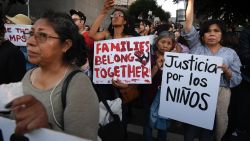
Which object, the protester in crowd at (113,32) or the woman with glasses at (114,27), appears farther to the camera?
the woman with glasses at (114,27)

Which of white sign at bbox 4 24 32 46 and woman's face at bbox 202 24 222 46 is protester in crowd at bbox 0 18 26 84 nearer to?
woman's face at bbox 202 24 222 46

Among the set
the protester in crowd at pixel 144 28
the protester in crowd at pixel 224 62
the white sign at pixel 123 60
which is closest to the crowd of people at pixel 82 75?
the protester in crowd at pixel 224 62

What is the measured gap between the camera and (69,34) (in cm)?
205

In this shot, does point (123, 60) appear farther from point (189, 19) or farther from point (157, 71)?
point (189, 19)

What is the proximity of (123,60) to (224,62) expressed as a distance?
1.14 m

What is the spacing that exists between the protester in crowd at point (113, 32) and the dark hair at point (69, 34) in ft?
6.56

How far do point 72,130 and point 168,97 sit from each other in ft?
7.48

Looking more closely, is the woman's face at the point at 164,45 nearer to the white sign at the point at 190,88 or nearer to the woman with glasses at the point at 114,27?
the white sign at the point at 190,88

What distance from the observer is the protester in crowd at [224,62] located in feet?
12.3

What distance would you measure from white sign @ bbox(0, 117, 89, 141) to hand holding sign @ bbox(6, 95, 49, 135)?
0.03 m

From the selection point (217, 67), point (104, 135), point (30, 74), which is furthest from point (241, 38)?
point (30, 74)

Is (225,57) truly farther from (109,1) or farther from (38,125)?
(38,125)

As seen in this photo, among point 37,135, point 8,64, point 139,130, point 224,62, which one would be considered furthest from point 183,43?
point 37,135

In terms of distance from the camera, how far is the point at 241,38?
408 centimetres
